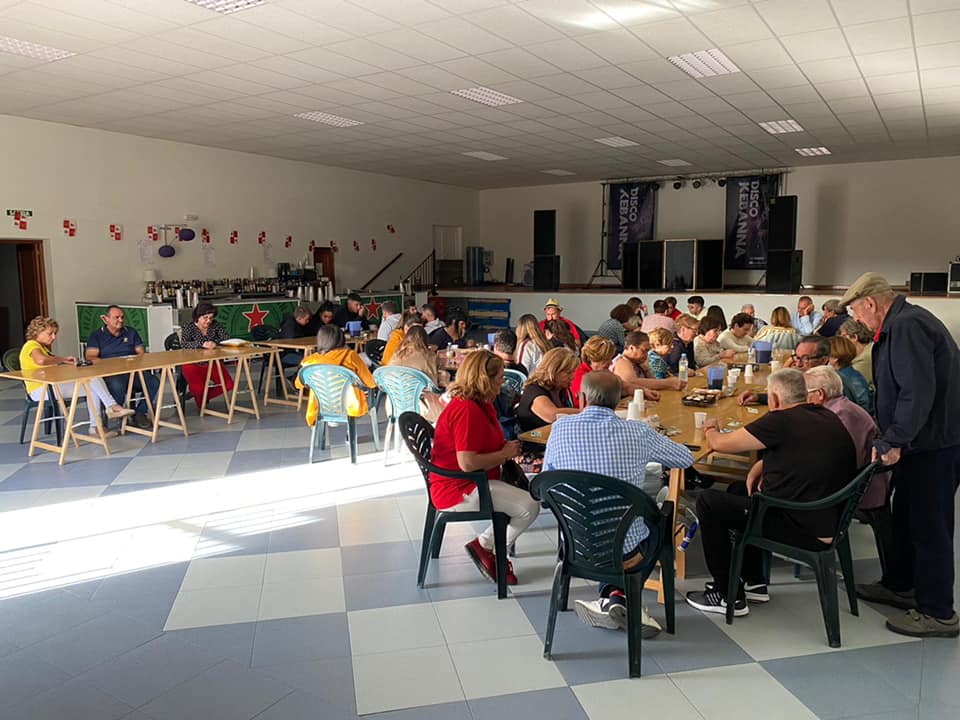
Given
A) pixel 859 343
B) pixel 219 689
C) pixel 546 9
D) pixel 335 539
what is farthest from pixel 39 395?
pixel 859 343

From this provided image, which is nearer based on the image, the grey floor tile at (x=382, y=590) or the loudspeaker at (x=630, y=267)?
the grey floor tile at (x=382, y=590)

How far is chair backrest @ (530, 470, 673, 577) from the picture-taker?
261cm

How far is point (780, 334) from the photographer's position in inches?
295

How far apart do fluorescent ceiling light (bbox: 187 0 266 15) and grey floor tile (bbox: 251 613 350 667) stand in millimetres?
4266

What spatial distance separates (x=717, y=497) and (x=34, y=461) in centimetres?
525

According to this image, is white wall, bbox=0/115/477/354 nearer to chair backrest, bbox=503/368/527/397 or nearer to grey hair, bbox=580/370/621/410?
chair backrest, bbox=503/368/527/397

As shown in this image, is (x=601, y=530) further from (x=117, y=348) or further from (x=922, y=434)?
(x=117, y=348)

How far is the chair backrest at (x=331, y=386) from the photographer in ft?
17.9

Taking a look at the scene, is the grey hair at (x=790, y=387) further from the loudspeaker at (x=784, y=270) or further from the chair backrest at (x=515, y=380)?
the loudspeaker at (x=784, y=270)

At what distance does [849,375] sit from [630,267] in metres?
11.1

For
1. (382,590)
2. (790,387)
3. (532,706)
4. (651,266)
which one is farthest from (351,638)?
(651,266)

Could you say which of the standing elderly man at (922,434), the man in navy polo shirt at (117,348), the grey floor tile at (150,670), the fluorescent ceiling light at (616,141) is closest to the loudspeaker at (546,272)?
the fluorescent ceiling light at (616,141)

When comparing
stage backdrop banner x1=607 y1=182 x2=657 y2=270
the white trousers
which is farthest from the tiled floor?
stage backdrop banner x1=607 y1=182 x2=657 y2=270

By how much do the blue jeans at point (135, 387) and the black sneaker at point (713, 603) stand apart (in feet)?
17.7
